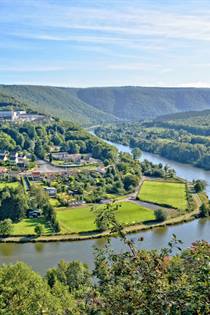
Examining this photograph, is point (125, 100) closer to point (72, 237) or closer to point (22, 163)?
point (22, 163)

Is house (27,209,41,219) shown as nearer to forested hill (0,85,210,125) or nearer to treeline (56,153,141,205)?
treeline (56,153,141,205)

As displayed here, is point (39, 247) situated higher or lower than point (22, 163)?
lower

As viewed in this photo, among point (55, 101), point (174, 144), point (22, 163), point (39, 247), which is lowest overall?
point (39, 247)

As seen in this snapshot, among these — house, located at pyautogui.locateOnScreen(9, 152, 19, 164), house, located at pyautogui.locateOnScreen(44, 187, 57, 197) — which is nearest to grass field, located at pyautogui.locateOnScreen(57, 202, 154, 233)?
house, located at pyautogui.locateOnScreen(44, 187, 57, 197)

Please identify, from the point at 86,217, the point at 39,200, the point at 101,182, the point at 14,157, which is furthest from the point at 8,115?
the point at 86,217

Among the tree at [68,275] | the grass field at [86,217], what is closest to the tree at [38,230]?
the grass field at [86,217]

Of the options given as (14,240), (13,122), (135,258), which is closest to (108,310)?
(135,258)
